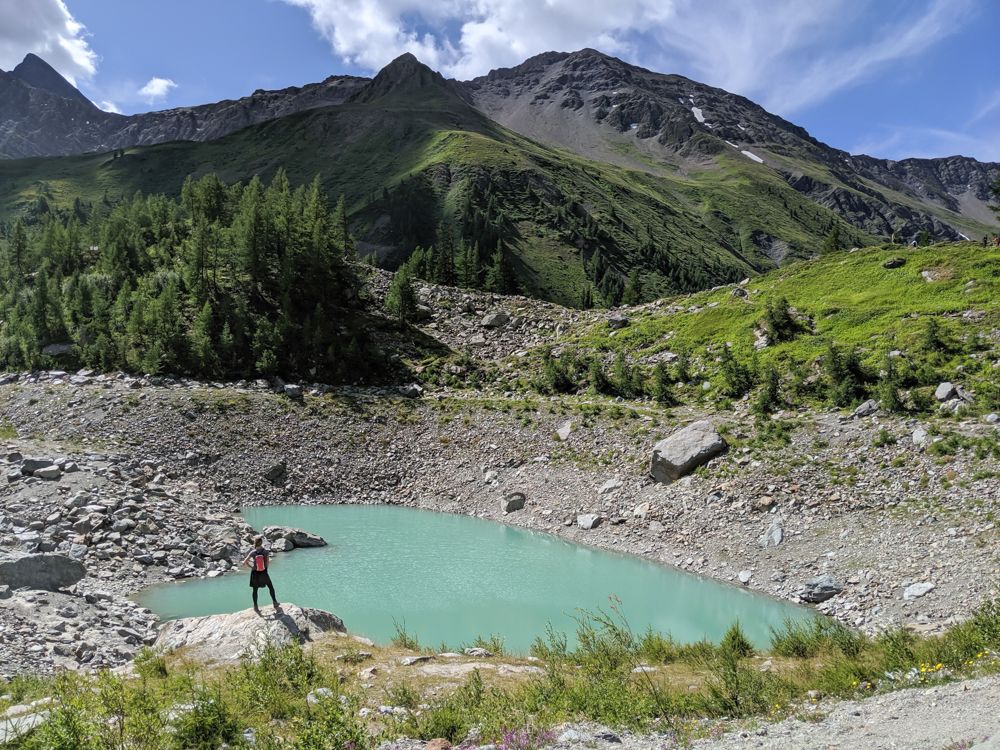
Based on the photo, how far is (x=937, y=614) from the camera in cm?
1677

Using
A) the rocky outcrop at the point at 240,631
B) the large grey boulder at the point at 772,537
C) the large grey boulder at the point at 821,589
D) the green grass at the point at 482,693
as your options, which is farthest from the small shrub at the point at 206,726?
the large grey boulder at the point at 772,537

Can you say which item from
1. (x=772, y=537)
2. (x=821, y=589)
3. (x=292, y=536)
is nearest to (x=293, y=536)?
(x=292, y=536)

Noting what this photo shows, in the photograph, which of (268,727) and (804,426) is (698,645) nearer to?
(268,727)

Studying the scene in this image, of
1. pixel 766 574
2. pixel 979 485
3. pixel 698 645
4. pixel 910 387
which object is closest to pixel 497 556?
pixel 766 574

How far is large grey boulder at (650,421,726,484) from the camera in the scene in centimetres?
2867

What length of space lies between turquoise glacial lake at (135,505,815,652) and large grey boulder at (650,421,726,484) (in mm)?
5561

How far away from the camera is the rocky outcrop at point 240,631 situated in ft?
44.3

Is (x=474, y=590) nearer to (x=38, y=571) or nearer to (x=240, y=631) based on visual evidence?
(x=240, y=631)

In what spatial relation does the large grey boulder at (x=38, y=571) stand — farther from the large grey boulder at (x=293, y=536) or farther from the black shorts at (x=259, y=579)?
the large grey boulder at (x=293, y=536)

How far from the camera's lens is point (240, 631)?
46.3ft

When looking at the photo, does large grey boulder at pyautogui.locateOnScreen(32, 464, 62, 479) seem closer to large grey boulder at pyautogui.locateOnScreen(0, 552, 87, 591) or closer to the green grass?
large grey boulder at pyautogui.locateOnScreen(0, 552, 87, 591)

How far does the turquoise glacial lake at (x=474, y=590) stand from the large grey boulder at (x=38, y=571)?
250 cm

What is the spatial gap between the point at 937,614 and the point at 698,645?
892 centimetres

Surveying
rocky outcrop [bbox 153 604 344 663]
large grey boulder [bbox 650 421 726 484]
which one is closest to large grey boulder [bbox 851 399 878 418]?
large grey boulder [bbox 650 421 726 484]
